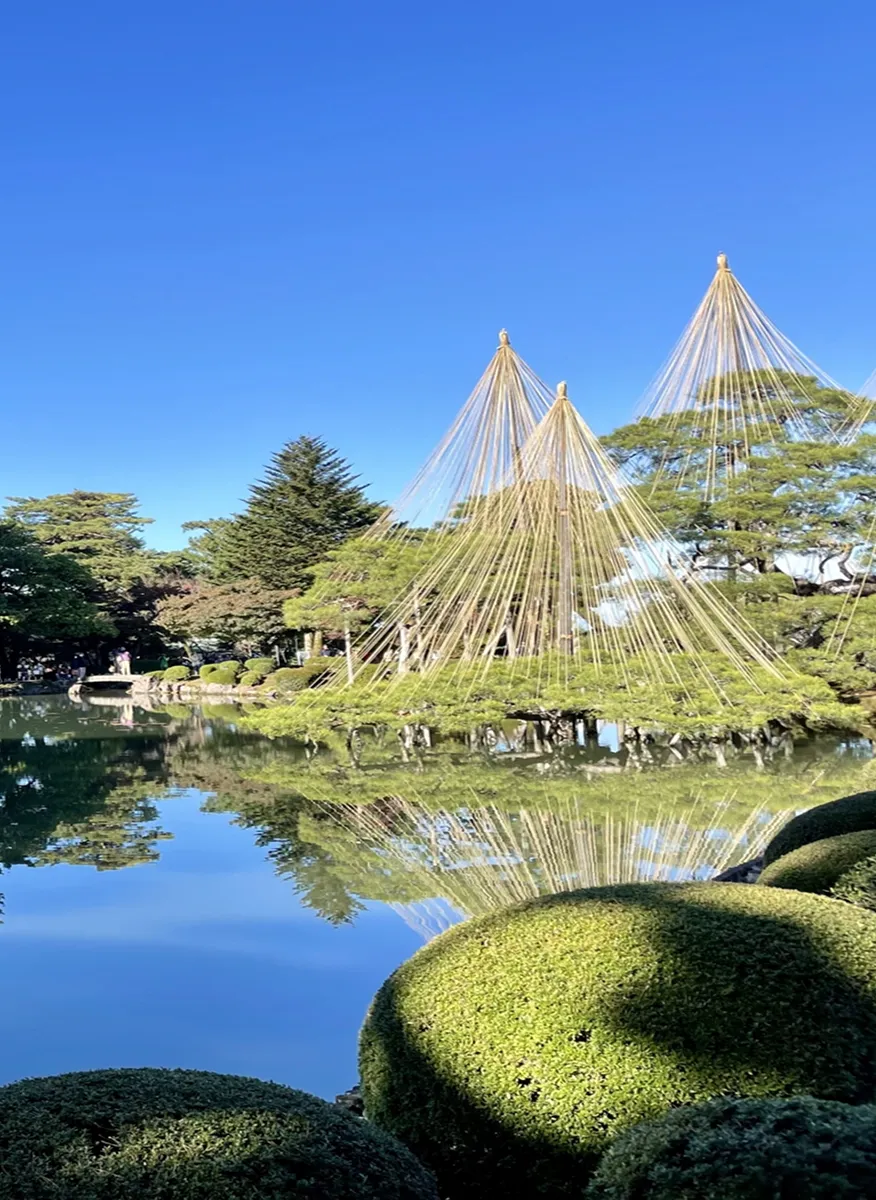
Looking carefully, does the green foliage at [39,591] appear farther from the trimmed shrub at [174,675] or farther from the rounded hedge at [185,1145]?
the rounded hedge at [185,1145]

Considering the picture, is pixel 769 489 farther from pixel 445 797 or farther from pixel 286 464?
pixel 286 464

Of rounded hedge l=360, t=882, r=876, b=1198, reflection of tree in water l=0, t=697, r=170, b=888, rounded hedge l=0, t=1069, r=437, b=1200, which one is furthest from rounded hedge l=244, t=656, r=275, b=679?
rounded hedge l=0, t=1069, r=437, b=1200

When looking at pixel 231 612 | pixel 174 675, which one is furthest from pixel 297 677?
pixel 174 675

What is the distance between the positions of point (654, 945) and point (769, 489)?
10352mm

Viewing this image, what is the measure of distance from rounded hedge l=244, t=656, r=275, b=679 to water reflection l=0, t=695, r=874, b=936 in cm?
988

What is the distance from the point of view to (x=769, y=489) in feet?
36.7

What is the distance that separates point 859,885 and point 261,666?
21031 millimetres

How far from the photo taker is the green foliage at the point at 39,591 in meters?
21.3

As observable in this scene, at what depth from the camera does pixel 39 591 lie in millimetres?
21578

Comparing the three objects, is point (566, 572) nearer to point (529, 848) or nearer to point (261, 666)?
point (529, 848)

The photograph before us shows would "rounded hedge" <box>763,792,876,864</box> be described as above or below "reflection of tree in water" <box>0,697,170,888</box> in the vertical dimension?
above

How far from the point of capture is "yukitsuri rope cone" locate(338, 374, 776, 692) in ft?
28.2

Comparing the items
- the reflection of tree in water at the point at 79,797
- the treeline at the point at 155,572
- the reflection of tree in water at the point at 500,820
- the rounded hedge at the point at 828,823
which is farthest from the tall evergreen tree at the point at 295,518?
the rounded hedge at the point at 828,823

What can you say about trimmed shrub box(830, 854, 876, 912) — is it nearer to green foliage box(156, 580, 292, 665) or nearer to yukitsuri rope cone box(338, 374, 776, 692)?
yukitsuri rope cone box(338, 374, 776, 692)
